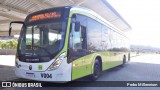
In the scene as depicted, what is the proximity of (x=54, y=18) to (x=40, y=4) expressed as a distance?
820cm

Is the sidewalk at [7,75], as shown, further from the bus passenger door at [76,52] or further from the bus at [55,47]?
the bus passenger door at [76,52]

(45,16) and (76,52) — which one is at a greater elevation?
(45,16)

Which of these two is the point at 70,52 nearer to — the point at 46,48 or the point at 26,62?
the point at 46,48

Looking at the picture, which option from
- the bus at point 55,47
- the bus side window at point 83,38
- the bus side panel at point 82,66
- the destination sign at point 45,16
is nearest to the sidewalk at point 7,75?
the bus at point 55,47

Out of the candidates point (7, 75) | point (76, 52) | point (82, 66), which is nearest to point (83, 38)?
point (76, 52)

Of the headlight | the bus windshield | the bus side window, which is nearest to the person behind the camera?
the headlight

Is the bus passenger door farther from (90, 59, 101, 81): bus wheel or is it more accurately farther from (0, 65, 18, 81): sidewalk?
(0, 65, 18, 81): sidewalk

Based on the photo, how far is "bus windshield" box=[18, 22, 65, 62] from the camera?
7.58 metres

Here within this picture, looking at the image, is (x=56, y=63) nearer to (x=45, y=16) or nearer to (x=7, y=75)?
(x=45, y=16)

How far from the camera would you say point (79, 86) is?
28.8 feet

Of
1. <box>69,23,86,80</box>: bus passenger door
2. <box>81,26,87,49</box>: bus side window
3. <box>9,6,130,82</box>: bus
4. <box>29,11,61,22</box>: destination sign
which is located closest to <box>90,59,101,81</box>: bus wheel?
<box>9,6,130,82</box>: bus

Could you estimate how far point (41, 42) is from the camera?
7957 mm

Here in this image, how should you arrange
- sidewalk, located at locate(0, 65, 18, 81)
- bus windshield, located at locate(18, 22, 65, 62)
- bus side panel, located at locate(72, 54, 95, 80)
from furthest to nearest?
sidewalk, located at locate(0, 65, 18, 81), bus side panel, located at locate(72, 54, 95, 80), bus windshield, located at locate(18, 22, 65, 62)

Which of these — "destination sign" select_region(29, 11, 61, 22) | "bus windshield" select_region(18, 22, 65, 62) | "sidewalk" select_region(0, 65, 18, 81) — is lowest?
"sidewalk" select_region(0, 65, 18, 81)
